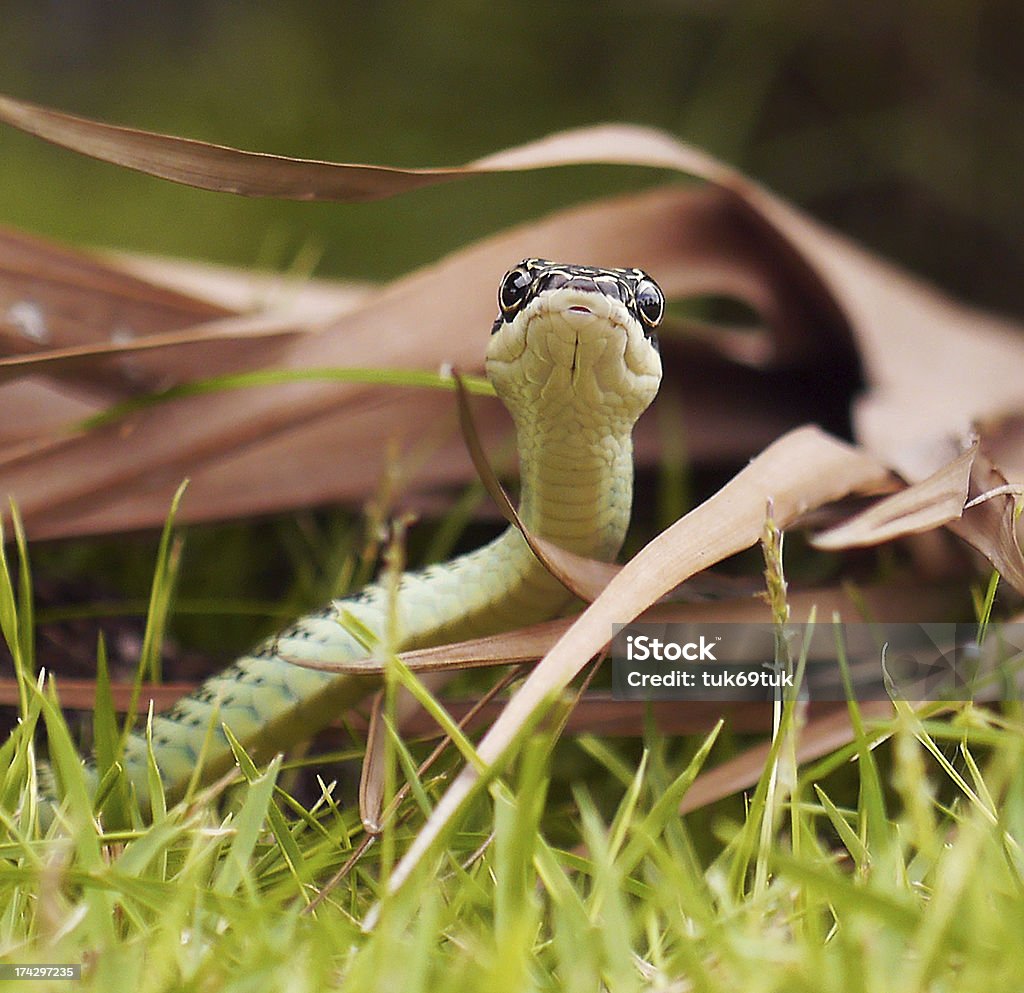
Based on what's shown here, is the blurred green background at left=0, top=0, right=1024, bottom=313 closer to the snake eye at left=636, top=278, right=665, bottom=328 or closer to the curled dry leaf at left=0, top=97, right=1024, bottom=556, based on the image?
the curled dry leaf at left=0, top=97, right=1024, bottom=556

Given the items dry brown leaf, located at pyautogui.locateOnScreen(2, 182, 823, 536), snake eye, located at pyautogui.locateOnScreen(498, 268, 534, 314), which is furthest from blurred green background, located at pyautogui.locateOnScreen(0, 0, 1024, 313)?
snake eye, located at pyautogui.locateOnScreen(498, 268, 534, 314)

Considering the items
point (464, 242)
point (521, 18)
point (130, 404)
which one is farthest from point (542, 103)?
point (130, 404)

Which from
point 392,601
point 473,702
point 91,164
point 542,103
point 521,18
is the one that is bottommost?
point 473,702

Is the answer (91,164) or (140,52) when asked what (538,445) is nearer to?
(91,164)

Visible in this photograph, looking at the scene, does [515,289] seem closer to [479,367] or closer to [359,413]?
[479,367]

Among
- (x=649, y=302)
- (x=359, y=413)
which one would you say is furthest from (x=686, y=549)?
(x=359, y=413)

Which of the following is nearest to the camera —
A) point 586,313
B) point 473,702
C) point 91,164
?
point 586,313

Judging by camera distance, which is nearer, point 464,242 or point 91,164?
point 464,242
